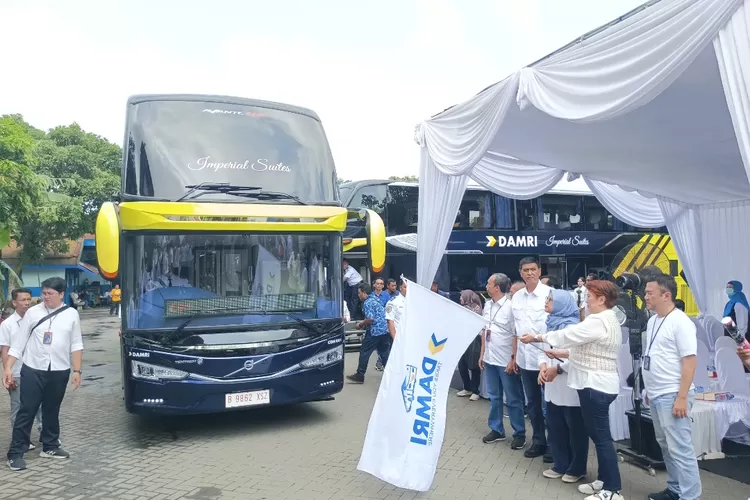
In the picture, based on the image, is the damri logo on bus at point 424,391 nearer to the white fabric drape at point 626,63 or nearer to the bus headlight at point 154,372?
the white fabric drape at point 626,63

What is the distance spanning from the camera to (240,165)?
6121 mm

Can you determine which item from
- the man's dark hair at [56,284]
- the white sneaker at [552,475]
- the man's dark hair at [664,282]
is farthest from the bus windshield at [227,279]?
the man's dark hair at [664,282]

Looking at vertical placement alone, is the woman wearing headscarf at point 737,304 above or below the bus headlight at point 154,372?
above

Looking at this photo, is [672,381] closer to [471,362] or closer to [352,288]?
[471,362]

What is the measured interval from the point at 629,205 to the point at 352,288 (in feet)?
20.6

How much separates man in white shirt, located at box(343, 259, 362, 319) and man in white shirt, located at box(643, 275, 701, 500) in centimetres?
916

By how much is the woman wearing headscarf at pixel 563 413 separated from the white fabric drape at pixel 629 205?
4480 mm

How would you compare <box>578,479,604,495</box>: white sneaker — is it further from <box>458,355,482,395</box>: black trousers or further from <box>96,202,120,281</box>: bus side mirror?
<box>96,202,120,281</box>: bus side mirror

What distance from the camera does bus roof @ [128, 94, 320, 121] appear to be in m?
6.18

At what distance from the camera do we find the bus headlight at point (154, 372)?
5.49 m

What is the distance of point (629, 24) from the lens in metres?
3.71

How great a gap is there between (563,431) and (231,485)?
2.76 metres

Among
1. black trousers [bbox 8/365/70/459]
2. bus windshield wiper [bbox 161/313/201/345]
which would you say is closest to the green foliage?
black trousers [bbox 8/365/70/459]

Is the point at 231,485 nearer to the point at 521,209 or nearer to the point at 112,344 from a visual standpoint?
the point at 521,209
